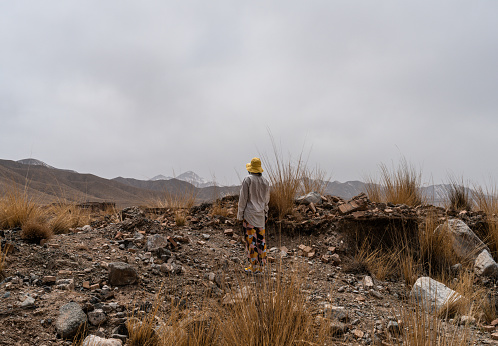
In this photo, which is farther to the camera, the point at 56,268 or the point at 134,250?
the point at 134,250

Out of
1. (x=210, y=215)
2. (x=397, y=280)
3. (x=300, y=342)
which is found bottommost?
(x=397, y=280)

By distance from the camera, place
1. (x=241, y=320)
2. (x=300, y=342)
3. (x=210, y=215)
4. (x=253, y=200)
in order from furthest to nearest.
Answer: (x=210, y=215) → (x=253, y=200) → (x=241, y=320) → (x=300, y=342)

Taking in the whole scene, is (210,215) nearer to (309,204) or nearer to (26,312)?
(309,204)

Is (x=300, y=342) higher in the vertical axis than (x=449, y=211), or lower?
lower

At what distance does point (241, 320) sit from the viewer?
2201 millimetres

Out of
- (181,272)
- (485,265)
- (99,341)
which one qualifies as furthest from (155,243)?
(485,265)

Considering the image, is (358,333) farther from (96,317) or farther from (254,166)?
(254,166)

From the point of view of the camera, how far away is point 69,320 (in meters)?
2.72

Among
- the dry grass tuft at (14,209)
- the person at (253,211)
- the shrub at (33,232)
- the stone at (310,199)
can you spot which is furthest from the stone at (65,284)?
the stone at (310,199)

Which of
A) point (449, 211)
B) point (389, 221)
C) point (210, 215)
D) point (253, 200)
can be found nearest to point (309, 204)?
point (389, 221)

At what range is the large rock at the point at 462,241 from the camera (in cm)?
593

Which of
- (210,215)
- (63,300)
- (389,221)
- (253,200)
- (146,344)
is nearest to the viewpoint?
(146,344)

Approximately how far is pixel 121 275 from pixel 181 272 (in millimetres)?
867

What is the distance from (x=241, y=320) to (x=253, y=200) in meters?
2.92
